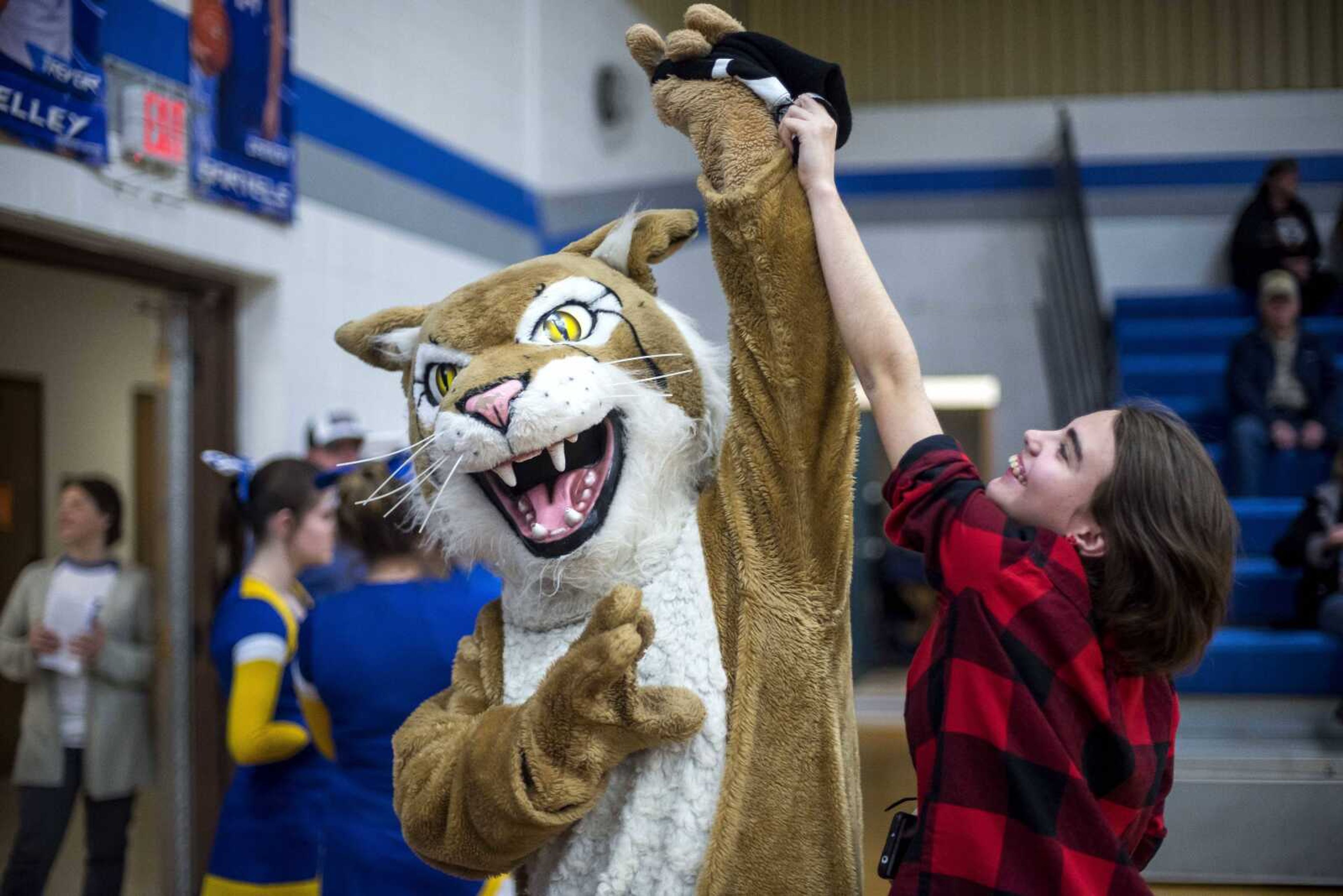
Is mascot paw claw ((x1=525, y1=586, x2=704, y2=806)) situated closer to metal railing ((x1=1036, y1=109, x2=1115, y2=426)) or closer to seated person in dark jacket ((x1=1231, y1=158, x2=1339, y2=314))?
metal railing ((x1=1036, y1=109, x2=1115, y2=426))

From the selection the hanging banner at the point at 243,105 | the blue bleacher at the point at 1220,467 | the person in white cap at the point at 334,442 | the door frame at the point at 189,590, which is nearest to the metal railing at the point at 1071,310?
the blue bleacher at the point at 1220,467

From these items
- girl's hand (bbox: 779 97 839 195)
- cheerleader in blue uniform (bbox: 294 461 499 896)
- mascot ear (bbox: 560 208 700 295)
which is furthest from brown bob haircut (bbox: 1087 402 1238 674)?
cheerleader in blue uniform (bbox: 294 461 499 896)

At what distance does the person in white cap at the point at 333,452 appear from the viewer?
355cm

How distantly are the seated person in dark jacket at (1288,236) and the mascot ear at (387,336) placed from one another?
17.2ft

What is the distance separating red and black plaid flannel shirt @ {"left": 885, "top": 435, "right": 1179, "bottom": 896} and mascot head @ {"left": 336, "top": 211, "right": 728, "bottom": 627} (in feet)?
1.23

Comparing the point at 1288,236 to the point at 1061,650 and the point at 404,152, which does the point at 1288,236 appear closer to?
the point at 404,152

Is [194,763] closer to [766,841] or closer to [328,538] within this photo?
[328,538]

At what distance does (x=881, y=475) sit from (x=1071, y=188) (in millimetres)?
3233

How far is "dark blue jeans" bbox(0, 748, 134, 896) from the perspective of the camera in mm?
3049

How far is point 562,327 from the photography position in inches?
56.7

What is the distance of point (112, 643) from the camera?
324 cm

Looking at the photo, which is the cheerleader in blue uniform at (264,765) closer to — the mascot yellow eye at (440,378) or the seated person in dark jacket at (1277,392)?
the mascot yellow eye at (440,378)

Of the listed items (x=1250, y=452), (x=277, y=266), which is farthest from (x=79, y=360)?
(x=1250, y=452)

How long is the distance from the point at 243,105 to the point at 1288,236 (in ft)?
15.4
